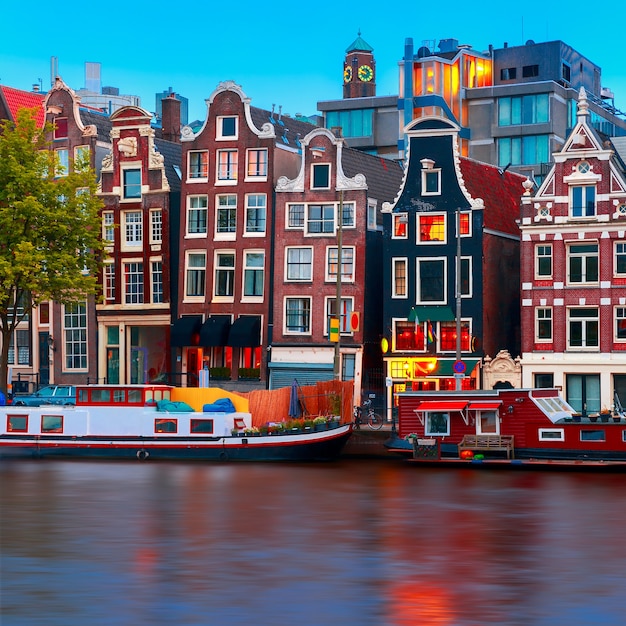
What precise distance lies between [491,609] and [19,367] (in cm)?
5962

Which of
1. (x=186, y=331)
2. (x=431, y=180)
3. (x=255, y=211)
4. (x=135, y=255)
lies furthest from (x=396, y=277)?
(x=135, y=255)

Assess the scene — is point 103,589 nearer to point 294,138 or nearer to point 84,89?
point 294,138

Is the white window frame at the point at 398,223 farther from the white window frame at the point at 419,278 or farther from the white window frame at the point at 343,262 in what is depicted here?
the white window frame at the point at 343,262

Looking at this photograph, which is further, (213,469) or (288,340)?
(288,340)

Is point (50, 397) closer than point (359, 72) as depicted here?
Yes

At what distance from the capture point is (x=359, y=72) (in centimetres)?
12444

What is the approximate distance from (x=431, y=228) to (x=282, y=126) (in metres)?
13.3

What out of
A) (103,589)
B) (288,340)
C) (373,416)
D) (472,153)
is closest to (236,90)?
(288,340)

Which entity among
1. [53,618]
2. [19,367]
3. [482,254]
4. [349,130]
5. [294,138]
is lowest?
[53,618]

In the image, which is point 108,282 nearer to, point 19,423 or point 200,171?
point 200,171

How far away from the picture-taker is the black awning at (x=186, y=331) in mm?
75812

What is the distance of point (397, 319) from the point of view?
71750 mm

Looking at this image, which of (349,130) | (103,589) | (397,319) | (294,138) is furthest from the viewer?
(349,130)

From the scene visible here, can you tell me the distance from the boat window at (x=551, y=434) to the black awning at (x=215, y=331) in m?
25.9
